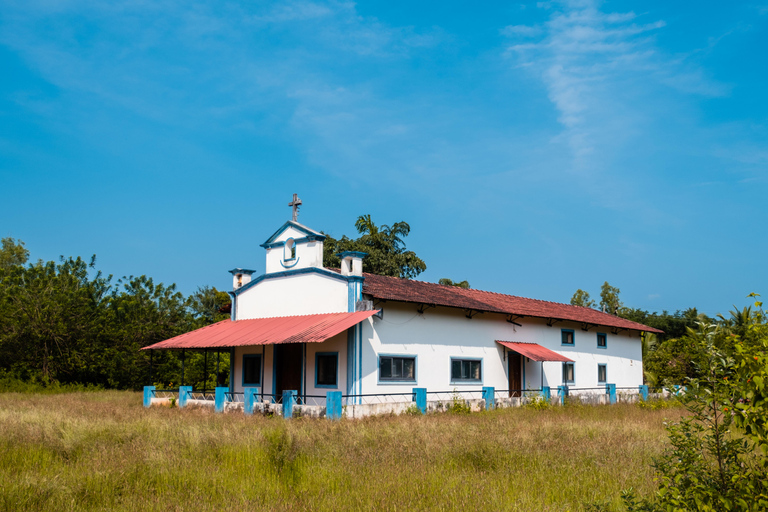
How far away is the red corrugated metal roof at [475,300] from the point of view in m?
20.5

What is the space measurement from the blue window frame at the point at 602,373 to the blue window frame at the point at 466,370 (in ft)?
27.9

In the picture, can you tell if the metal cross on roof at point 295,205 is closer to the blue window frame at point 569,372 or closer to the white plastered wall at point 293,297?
the white plastered wall at point 293,297

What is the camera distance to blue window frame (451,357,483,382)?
21984 millimetres

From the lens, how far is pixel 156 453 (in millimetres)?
9758

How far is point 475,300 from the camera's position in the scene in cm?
2341

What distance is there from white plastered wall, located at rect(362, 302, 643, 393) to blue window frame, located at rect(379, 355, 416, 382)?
0.15 metres

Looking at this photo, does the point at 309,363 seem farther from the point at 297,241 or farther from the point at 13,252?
the point at 13,252

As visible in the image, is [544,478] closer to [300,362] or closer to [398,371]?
[398,371]

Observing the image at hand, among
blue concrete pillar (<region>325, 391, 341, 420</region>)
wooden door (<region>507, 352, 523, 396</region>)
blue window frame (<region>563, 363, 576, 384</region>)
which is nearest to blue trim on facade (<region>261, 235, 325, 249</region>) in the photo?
blue concrete pillar (<region>325, 391, 341, 420</region>)

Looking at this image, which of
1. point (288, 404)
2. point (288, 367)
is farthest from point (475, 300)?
point (288, 404)

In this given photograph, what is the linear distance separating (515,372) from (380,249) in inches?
743

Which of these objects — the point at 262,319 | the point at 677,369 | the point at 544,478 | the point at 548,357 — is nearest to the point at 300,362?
the point at 262,319

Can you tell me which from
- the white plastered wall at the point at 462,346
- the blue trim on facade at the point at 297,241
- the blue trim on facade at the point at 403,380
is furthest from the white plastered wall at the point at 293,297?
the blue trim on facade at the point at 403,380

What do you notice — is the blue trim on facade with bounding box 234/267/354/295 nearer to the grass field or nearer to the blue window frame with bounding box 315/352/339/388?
the blue window frame with bounding box 315/352/339/388
